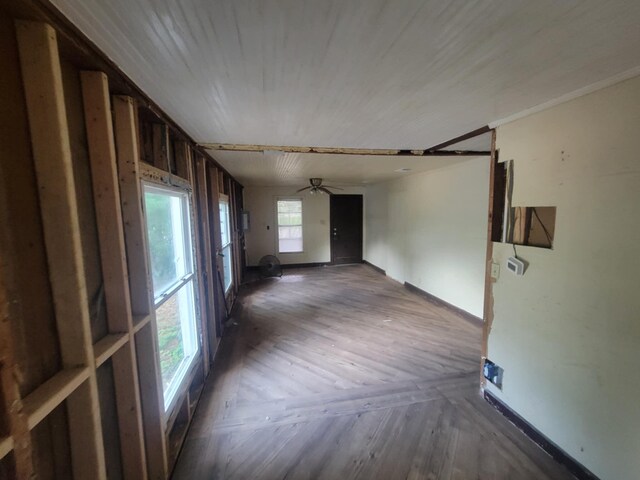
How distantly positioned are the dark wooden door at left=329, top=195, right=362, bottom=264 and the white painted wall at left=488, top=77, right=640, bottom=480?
5.27m

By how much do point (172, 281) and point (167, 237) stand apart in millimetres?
350

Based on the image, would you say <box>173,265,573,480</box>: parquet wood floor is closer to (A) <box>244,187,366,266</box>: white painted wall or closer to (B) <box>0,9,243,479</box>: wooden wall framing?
(B) <box>0,9,243,479</box>: wooden wall framing

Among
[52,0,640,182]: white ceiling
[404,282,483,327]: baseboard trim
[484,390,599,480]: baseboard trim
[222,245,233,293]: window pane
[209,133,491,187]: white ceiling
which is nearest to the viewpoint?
[52,0,640,182]: white ceiling

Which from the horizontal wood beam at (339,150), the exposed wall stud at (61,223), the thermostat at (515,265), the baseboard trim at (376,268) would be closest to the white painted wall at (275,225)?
the baseboard trim at (376,268)

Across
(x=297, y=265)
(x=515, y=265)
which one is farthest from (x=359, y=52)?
(x=297, y=265)

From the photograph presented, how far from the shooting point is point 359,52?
3.48ft

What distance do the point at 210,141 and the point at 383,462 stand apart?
9.27 ft

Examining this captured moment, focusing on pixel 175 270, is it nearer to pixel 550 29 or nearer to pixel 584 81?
pixel 550 29

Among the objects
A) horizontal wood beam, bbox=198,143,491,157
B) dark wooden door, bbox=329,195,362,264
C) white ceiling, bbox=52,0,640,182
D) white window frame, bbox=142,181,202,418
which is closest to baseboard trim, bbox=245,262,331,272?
dark wooden door, bbox=329,195,362,264

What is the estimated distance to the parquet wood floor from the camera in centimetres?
161

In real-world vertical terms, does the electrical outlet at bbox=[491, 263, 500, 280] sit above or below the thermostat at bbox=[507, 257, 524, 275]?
below

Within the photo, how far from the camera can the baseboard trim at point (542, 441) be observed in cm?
151

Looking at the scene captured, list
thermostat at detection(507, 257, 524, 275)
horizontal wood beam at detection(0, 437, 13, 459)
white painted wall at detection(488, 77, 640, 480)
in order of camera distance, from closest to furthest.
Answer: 1. horizontal wood beam at detection(0, 437, 13, 459)
2. white painted wall at detection(488, 77, 640, 480)
3. thermostat at detection(507, 257, 524, 275)

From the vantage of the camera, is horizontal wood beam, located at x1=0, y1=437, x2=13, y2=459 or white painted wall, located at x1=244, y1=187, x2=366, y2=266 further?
white painted wall, located at x1=244, y1=187, x2=366, y2=266
